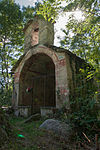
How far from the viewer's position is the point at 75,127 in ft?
13.1

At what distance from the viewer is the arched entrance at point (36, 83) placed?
914 cm

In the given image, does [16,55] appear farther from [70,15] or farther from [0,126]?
[0,126]

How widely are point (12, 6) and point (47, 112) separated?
11.7 metres

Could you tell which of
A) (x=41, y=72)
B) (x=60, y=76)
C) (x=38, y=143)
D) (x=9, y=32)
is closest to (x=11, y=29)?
(x=9, y=32)

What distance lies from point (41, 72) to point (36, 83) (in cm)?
120

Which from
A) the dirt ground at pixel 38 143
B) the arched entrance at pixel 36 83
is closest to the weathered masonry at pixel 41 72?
the arched entrance at pixel 36 83

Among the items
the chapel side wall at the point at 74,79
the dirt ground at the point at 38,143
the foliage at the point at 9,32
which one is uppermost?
the foliage at the point at 9,32

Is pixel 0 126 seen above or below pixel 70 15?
below

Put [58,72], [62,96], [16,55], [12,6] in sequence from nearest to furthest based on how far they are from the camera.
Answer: [62,96] → [58,72] → [12,6] → [16,55]

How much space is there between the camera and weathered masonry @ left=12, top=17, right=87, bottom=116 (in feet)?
21.6

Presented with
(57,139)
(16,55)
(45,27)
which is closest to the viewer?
(57,139)

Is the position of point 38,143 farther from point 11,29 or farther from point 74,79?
point 11,29

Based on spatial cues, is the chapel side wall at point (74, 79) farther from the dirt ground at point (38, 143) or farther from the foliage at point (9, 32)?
the foliage at point (9, 32)

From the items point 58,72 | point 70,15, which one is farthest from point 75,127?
point 70,15
